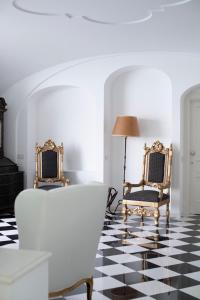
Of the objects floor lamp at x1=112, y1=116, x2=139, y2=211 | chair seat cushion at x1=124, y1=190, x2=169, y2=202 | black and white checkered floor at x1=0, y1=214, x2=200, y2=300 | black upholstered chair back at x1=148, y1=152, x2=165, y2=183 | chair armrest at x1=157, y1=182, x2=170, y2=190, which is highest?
floor lamp at x1=112, y1=116, x2=139, y2=211

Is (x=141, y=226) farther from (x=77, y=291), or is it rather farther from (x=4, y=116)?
(x=4, y=116)

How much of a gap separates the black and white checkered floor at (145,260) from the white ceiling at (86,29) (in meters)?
2.65

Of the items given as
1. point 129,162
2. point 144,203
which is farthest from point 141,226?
point 129,162

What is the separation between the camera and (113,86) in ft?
23.7

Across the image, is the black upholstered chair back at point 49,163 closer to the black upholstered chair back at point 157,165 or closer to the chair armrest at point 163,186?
the black upholstered chair back at point 157,165

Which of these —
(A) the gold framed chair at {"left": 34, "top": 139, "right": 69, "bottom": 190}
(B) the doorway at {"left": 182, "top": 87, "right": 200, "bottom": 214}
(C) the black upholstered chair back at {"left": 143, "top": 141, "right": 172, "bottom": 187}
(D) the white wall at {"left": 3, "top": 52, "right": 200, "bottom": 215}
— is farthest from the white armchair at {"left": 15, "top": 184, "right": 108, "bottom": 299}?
(A) the gold framed chair at {"left": 34, "top": 139, "right": 69, "bottom": 190}

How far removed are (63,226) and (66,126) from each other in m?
5.12

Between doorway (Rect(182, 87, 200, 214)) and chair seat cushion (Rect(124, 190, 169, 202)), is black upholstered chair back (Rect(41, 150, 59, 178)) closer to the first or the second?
chair seat cushion (Rect(124, 190, 169, 202))

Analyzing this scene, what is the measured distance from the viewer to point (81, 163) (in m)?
7.50

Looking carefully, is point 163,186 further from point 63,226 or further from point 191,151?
point 63,226

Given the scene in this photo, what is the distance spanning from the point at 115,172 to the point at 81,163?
692 millimetres

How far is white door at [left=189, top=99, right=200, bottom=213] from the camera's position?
6.84 meters

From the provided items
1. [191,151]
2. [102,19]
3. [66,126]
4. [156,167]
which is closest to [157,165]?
[156,167]

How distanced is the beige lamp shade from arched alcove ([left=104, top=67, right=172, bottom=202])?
0.35 m
